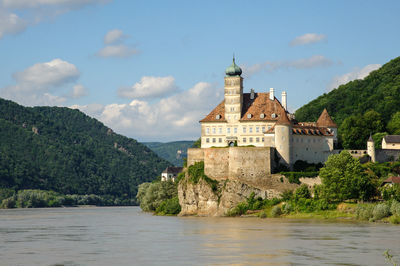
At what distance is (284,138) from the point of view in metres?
91.8

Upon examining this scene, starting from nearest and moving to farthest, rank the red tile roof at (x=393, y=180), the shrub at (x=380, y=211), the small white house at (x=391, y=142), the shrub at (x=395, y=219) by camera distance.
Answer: the shrub at (x=395, y=219) → the shrub at (x=380, y=211) → the red tile roof at (x=393, y=180) → the small white house at (x=391, y=142)

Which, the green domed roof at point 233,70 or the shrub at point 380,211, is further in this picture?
the green domed roof at point 233,70

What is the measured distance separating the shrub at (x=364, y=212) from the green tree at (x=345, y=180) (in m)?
3.88

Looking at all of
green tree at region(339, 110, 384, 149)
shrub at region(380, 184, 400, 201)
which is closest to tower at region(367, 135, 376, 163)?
green tree at region(339, 110, 384, 149)

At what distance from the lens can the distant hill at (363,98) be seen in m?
138

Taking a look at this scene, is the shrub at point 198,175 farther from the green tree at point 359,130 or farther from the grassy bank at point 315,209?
the green tree at point 359,130

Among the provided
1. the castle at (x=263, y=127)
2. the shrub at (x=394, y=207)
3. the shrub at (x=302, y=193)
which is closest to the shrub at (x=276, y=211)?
the shrub at (x=302, y=193)

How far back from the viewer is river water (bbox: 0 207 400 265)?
46.2 meters

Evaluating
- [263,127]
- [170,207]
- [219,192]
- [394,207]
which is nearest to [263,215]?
[219,192]

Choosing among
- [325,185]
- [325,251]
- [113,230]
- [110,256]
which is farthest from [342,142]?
[110,256]

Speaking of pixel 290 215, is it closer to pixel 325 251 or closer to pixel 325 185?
pixel 325 185

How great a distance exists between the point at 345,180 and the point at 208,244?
98.9 ft

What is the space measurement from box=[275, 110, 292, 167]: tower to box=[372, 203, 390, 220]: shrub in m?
19.7

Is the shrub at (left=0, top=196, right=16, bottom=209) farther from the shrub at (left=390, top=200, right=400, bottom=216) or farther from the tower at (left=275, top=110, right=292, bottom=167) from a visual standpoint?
the shrub at (left=390, top=200, right=400, bottom=216)
